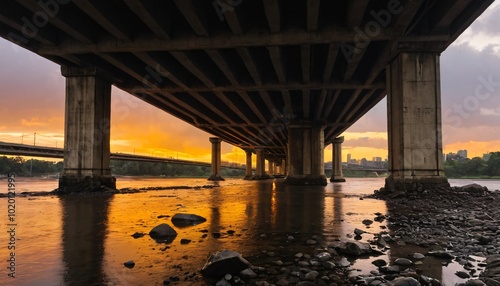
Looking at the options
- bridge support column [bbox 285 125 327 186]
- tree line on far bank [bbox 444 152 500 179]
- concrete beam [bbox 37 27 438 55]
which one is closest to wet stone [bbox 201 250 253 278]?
concrete beam [bbox 37 27 438 55]

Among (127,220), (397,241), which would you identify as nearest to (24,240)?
(127,220)

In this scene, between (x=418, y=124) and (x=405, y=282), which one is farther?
(x=418, y=124)

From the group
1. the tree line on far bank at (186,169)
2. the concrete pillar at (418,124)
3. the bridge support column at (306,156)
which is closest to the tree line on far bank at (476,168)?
the tree line on far bank at (186,169)

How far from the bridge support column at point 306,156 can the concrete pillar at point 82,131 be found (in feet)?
84.7

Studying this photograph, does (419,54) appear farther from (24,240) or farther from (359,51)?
(24,240)

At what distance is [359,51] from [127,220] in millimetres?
17331

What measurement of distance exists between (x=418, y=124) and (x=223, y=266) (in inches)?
655

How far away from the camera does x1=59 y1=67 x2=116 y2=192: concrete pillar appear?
24453mm

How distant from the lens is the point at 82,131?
24.7 m

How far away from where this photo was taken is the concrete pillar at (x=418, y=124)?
59.3 feet

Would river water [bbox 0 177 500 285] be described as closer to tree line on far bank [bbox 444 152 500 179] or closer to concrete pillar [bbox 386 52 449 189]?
concrete pillar [bbox 386 52 449 189]

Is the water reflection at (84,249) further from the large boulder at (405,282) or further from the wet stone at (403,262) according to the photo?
the wet stone at (403,262)

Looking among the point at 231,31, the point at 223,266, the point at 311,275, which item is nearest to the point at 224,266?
the point at 223,266

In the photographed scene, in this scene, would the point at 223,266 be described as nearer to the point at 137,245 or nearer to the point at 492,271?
the point at 137,245
